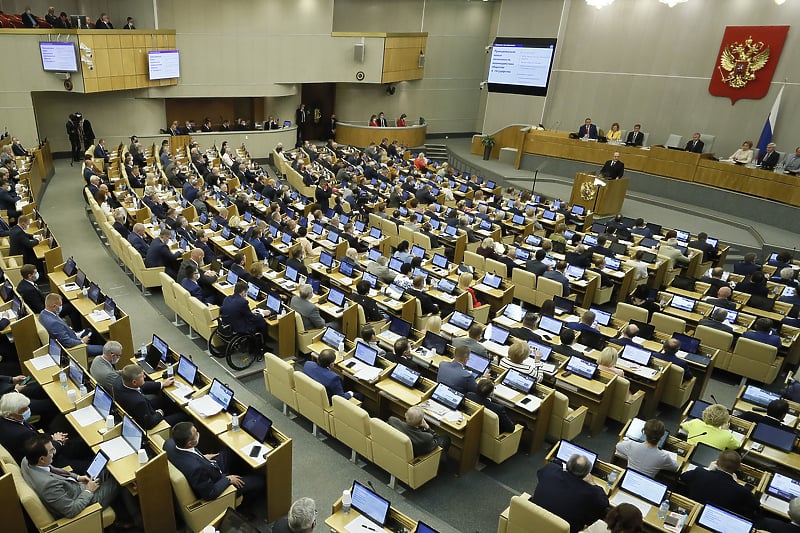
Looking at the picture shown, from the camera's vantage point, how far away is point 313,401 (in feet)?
22.0

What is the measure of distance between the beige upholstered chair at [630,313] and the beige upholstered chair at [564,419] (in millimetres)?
2880

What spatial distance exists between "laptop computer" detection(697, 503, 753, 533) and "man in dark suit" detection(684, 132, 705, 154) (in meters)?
15.4

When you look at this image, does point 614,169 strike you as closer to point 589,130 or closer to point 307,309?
point 589,130

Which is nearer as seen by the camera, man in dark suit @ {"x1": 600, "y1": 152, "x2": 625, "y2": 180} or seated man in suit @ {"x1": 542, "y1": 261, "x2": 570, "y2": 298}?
seated man in suit @ {"x1": 542, "y1": 261, "x2": 570, "y2": 298}

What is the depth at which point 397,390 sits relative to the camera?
6.88 metres

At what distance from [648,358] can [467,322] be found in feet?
8.28

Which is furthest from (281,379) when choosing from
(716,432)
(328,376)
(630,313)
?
(630,313)

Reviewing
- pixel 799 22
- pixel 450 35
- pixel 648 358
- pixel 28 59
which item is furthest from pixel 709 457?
pixel 450 35

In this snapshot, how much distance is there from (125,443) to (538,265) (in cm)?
775

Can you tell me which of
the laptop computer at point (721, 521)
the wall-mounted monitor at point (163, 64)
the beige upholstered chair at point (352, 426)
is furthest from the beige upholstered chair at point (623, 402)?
the wall-mounted monitor at point (163, 64)

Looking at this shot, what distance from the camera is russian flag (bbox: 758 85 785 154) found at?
55.2 feet

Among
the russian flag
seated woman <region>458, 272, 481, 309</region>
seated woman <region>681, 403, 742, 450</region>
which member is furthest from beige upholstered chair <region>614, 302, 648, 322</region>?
the russian flag

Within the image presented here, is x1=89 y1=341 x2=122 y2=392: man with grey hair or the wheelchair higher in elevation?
x1=89 y1=341 x2=122 y2=392: man with grey hair

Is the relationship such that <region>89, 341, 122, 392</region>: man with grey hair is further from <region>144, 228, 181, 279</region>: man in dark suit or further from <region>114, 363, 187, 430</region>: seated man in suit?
<region>144, 228, 181, 279</region>: man in dark suit
